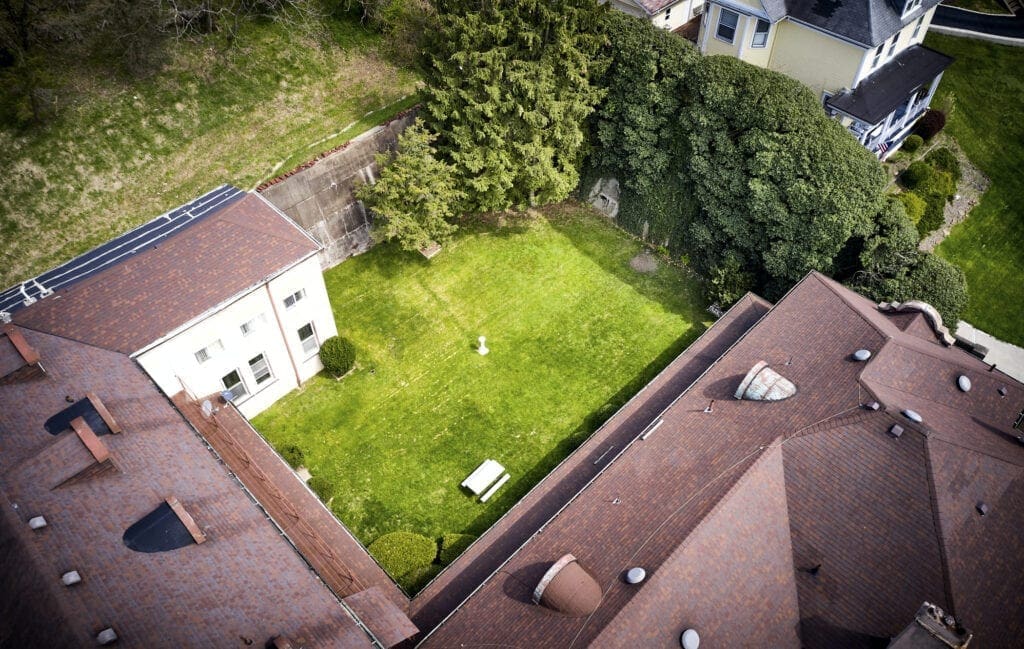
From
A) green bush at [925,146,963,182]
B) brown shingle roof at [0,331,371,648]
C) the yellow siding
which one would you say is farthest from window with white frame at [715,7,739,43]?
brown shingle roof at [0,331,371,648]

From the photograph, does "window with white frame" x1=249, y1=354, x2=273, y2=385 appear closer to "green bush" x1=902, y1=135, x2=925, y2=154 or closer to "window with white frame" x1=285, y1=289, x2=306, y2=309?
"window with white frame" x1=285, y1=289, x2=306, y2=309

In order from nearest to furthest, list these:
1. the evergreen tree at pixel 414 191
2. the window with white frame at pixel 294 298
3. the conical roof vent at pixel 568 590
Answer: the conical roof vent at pixel 568 590 < the window with white frame at pixel 294 298 < the evergreen tree at pixel 414 191

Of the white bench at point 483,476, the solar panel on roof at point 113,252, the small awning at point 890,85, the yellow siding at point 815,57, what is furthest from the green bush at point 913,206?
the solar panel on roof at point 113,252

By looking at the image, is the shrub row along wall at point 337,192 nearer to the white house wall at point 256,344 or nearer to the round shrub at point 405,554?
the white house wall at point 256,344

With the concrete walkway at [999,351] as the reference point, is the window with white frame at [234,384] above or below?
above

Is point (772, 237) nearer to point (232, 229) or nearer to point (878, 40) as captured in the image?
point (878, 40)

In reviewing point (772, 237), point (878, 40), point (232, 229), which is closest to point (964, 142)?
point (878, 40)
